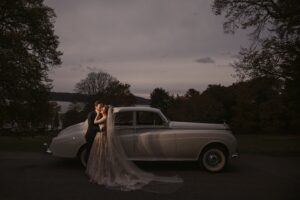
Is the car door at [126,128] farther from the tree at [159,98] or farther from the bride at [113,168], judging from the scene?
the tree at [159,98]

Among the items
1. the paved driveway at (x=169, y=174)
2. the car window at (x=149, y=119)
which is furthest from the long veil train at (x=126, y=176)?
the car window at (x=149, y=119)

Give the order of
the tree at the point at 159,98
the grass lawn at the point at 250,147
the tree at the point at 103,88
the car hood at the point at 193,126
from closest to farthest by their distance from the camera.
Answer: the car hood at the point at 193,126
the grass lawn at the point at 250,147
the tree at the point at 103,88
the tree at the point at 159,98

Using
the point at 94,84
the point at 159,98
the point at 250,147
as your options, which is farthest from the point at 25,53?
the point at 159,98

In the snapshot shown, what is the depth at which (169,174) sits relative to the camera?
11906 millimetres

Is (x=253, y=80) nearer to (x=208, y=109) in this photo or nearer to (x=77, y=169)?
(x=77, y=169)

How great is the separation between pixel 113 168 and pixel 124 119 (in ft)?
7.13

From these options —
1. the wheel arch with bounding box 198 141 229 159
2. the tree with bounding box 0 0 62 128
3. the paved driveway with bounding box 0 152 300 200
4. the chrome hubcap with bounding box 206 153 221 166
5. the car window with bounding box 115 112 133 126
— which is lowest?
the paved driveway with bounding box 0 152 300 200

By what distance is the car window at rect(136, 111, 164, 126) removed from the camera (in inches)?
510

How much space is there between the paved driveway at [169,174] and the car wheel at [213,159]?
0.20 meters

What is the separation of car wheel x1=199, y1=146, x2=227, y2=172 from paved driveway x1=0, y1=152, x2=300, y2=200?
0.20 metres

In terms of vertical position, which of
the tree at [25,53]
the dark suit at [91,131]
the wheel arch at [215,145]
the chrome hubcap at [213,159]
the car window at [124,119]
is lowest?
the chrome hubcap at [213,159]

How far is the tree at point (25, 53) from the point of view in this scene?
91.4ft

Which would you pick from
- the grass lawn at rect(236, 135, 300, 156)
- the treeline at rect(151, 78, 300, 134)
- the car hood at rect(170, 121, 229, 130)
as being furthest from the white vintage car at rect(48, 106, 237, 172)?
the treeline at rect(151, 78, 300, 134)

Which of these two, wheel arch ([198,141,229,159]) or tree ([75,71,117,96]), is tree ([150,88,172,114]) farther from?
wheel arch ([198,141,229,159])
